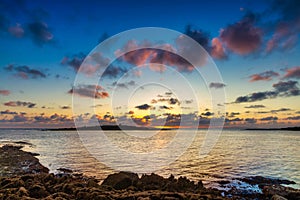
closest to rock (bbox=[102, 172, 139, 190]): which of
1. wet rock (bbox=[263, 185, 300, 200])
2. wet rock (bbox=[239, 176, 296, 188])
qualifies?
wet rock (bbox=[263, 185, 300, 200])

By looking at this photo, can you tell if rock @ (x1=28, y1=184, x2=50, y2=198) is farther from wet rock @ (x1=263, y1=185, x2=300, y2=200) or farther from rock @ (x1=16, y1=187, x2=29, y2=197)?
wet rock @ (x1=263, y1=185, x2=300, y2=200)

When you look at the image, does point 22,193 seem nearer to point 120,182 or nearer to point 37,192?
point 37,192

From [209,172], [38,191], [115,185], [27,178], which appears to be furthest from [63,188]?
[209,172]

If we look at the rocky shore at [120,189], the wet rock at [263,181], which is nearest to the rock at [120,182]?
the rocky shore at [120,189]

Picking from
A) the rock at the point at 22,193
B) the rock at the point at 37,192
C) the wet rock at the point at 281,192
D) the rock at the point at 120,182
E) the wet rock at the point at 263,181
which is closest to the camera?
A: the rock at the point at 22,193

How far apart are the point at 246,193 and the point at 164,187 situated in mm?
7305

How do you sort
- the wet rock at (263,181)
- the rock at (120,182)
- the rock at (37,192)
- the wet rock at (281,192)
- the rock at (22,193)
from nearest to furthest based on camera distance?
the rock at (22,193) < the rock at (37,192) < the rock at (120,182) < the wet rock at (281,192) < the wet rock at (263,181)

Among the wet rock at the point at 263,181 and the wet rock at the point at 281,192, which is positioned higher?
the wet rock at the point at 281,192

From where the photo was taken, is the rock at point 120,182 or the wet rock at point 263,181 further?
the wet rock at point 263,181

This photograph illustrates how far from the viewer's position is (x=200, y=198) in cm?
1088

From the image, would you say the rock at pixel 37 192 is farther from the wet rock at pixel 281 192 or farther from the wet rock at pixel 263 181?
the wet rock at pixel 263 181

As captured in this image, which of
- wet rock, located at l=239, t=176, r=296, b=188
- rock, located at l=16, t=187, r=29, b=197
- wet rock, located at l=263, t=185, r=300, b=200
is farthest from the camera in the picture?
wet rock, located at l=239, t=176, r=296, b=188

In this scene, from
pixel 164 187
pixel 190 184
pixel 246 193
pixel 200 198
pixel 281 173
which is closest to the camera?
pixel 200 198

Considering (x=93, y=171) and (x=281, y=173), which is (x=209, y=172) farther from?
(x=93, y=171)
